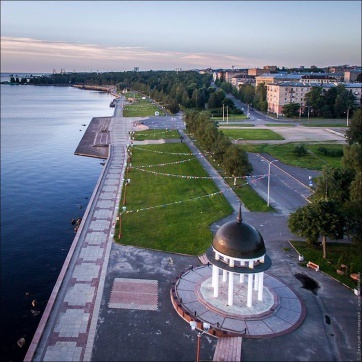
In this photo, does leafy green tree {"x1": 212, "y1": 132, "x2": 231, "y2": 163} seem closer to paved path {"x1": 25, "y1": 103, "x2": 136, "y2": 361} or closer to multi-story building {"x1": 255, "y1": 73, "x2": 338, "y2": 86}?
paved path {"x1": 25, "y1": 103, "x2": 136, "y2": 361}

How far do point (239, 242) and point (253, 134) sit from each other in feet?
193

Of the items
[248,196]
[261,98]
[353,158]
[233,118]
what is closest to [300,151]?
[353,158]

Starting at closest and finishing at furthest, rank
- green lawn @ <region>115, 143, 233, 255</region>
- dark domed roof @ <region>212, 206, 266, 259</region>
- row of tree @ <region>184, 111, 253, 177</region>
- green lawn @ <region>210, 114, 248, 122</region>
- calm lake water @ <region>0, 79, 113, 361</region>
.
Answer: dark domed roof @ <region>212, 206, 266, 259</region> < calm lake water @ <region>0, 79, 113, 361</region> < green lawn @ <region>115, 143, 233, 255</region> < row of tree @ <region>184, 111, 253, 177</region> < green lawn @ <region>210, 114, 248, 122</region>

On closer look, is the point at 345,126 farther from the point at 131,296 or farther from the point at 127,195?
the point at 131,296

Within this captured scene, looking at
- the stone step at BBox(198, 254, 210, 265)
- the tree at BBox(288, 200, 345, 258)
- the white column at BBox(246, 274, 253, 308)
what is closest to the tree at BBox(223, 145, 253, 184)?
the tree at BBox(288, 200, 345, 258)

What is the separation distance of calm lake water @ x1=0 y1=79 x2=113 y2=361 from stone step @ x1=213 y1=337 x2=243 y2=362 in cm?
906

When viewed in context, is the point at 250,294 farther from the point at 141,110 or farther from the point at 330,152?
the point at 141,110

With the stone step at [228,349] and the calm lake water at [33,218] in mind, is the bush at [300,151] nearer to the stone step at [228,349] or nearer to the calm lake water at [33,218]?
the calm lake water at [33,218]

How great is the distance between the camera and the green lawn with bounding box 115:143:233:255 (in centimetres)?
2981

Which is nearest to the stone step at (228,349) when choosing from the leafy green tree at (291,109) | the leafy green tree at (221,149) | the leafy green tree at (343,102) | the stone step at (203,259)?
the stone step at (203,259)

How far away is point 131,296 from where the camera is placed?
74.5ft

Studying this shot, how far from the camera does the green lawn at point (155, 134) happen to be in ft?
245

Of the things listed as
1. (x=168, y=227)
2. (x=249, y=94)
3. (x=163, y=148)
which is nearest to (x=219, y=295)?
(x=168, y=227)

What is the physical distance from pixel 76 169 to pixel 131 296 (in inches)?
1375
